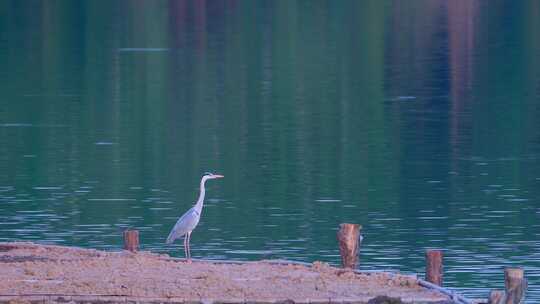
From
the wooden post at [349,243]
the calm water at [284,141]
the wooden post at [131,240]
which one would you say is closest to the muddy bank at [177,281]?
the wooden post at [349,243]

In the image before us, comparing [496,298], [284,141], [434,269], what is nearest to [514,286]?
[496,298]

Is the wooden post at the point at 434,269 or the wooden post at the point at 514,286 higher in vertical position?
the wooden post at the point at 514,286

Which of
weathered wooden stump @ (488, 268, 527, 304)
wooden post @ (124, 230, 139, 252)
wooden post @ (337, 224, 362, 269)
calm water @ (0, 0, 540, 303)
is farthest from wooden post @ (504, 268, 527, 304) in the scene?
wooden post @ (124, 230, 139, 252)

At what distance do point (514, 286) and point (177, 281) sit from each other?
4.07m

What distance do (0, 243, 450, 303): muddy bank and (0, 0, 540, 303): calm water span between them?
4.62m

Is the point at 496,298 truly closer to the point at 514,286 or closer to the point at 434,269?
the point at 514,286

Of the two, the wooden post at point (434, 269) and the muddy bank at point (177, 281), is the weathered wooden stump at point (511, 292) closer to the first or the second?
the muddy bank at point (177, 281)

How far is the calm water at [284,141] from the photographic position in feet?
90.3

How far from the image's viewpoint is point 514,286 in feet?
55.8

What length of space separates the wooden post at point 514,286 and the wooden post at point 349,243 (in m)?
3.15

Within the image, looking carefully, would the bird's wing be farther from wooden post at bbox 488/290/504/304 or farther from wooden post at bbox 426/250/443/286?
wooden post at bbox 488/290/504/304

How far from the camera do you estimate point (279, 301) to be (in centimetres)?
1725

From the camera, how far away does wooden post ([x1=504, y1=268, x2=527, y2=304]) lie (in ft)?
55.6

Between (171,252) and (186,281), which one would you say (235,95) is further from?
(186,281)
